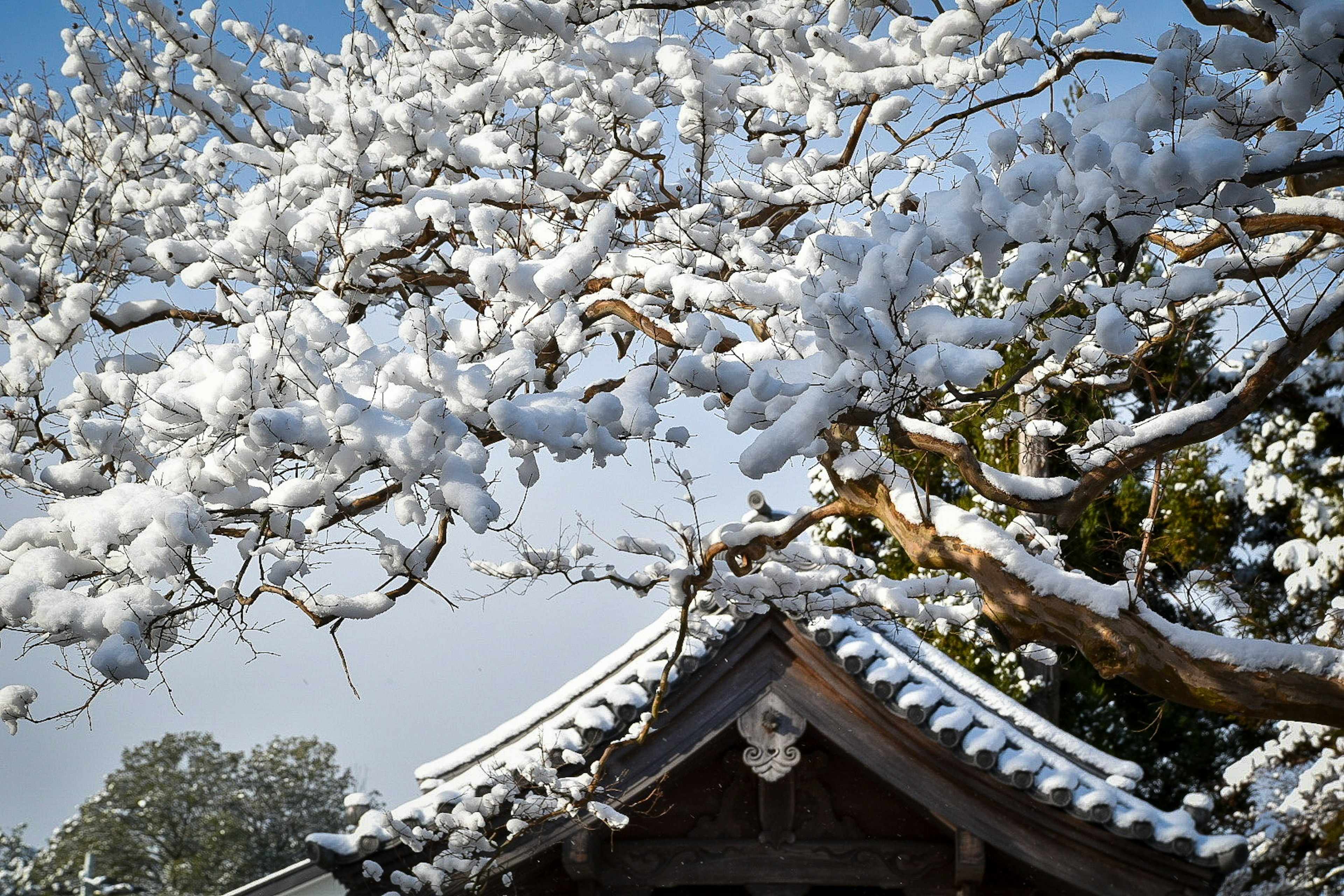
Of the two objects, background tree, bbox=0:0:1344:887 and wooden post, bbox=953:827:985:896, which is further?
wooden post, bbox=953:827:985:896

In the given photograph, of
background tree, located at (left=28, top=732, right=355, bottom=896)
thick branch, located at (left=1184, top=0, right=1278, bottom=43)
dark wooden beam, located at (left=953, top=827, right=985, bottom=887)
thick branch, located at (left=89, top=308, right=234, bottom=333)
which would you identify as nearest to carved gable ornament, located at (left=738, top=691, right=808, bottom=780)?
dark wooden beam, located at (left=953, top=827, right=985, bottom=887)

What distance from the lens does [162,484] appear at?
8.03 ft

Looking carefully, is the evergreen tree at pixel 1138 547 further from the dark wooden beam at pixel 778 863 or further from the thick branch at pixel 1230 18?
the thick branch at pixel 1230 18

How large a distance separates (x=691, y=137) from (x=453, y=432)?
2077 mm

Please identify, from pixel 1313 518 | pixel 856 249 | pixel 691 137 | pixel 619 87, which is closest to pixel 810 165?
pixel 691 137

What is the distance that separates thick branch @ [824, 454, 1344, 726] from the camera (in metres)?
2.69

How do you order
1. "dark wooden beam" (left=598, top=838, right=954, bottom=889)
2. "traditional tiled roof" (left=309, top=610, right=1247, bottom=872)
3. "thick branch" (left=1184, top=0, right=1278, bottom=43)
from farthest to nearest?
"dark wooden beam" (left=598, top=838, right=954, bottom=889), "traditional tiled roof" (left=309, top=610, right=1247, bottom=872), "thick branch" (left=1184, top=0, right=1278, bottom=43)

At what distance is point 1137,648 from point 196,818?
863 inches

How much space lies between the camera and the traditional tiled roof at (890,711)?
4.33 meters

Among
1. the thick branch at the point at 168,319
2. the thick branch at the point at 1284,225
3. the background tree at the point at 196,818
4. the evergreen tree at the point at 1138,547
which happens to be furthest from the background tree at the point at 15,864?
the thick branch at the point at 1284,225

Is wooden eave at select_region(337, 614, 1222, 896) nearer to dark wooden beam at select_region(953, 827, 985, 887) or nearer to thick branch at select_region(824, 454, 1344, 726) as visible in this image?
dark wooden beam at select_region(953, 827, 985, 887)

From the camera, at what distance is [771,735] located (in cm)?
454

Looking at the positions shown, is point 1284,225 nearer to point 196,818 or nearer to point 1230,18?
point 1230,18

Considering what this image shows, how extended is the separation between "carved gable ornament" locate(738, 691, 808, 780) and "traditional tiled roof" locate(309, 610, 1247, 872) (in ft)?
1.05
